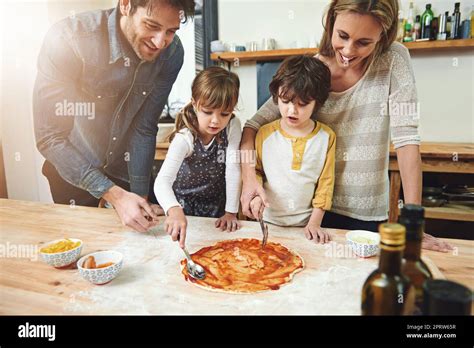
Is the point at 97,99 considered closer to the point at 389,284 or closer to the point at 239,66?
the point at 239,66

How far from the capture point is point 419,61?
2.26 meters

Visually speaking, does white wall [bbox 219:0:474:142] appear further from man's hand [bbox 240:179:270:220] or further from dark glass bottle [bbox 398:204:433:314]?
dark glass bottle [bbox 398:204:433:314]

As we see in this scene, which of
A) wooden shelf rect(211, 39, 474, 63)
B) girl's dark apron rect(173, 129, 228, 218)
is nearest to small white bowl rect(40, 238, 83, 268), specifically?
girl's dark apron rect(173, 129, 228, 218)

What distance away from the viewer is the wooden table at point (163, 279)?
749 mm

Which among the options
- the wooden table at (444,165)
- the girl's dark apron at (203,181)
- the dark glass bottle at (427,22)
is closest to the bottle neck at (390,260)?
the girl's dark apron at (203,181)

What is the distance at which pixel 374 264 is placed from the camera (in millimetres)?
922

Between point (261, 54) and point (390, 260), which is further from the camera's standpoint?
point (261, 54)

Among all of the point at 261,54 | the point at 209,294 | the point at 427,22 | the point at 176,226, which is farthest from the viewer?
the point at 427,22

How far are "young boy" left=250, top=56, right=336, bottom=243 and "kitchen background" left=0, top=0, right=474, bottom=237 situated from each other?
1.61 feet

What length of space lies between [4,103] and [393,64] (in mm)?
1472

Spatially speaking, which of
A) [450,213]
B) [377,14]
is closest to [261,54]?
[377,14]

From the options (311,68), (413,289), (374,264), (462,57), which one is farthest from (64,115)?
(462,57)

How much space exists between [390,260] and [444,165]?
2.00 meters
